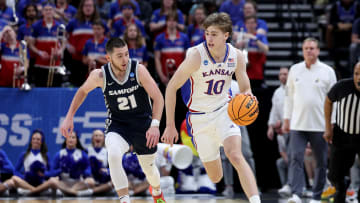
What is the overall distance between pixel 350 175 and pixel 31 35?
6.53 m

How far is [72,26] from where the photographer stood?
39.1ft

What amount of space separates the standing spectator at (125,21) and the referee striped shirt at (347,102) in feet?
16.2

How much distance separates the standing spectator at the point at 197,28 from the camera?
11.9 metres

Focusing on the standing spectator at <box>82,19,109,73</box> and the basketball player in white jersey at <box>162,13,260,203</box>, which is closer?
the basketball player in white jersey at <box>162,13,260,203</box>

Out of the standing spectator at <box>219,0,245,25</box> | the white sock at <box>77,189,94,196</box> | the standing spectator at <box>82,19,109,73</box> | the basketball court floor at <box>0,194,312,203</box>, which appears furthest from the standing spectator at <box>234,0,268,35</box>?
the white sock at <box>77,189,94,196</box>

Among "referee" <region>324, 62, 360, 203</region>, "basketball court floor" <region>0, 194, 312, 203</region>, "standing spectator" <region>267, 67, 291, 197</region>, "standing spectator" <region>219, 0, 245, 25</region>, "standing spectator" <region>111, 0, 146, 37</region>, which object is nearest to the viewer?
"referee" <region>324, 62, 360, 203</region>

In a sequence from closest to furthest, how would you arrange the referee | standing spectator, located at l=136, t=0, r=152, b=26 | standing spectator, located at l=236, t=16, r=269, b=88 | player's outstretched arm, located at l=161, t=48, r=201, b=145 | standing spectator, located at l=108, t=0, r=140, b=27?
1. player's outstretched arm, located at l=161, t=48, r=201, b=145
2. the referee
3. standing spectator, located at l=236, t=16, r=269, b=88
4. standing spectator, located at l=108, t=0, r=140, b=27
5. standing spectator, located at l=136, t=0, r=152, b=26

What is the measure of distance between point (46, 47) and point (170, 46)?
94.9 inches

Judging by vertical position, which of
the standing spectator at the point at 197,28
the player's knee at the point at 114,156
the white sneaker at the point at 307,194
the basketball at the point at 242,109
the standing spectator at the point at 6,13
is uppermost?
the standing spectator at the point at 6,13

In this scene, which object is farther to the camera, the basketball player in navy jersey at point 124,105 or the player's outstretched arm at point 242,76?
the basketball player in navy jersey at point 124,105

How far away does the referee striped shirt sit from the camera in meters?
8.11

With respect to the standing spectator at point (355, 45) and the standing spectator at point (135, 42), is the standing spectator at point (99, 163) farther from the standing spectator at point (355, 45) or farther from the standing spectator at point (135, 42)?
the standing spectator at point (355, 45)

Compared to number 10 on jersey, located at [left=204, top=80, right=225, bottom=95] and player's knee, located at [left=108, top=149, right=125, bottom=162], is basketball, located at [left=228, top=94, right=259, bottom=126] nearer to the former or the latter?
number 10 on jersey, located at [left=204, top=80, right=225, bottom=95]

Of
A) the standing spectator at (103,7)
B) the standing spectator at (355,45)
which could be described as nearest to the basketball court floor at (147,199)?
the standing spectator at (355,45)
